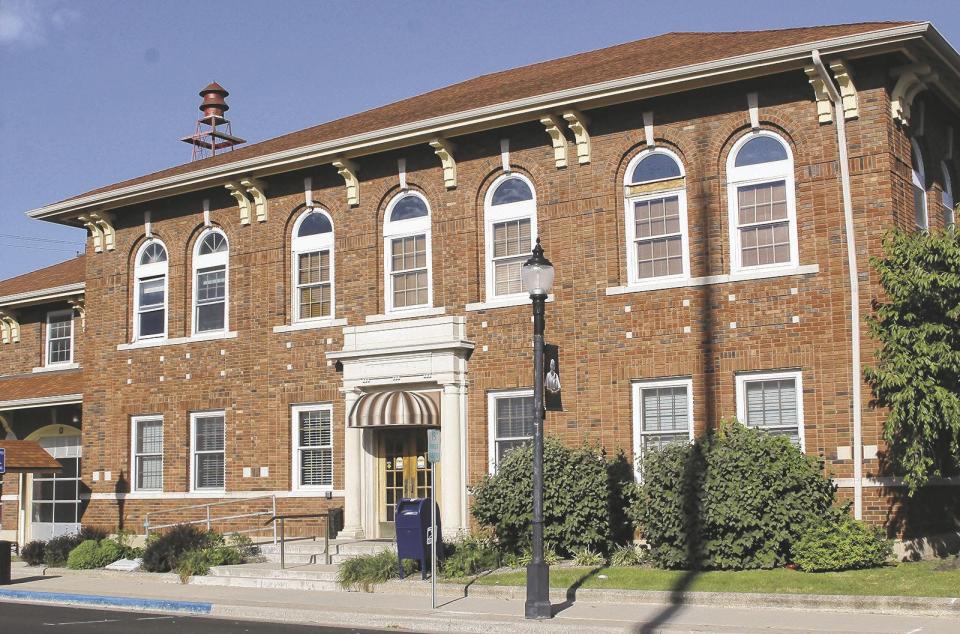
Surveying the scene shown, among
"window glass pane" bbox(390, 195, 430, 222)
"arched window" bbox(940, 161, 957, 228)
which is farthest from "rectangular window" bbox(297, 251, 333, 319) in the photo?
"arched window" bbox(940, 161, 957, 228)

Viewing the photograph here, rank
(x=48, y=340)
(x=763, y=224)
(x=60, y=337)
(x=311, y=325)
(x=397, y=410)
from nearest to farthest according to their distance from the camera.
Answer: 1. (x=763, y=224)
2. (x=397, y=410)
3. (x=311, y=325)
4. (x=60, y=337)
5. (x=48, y=340)

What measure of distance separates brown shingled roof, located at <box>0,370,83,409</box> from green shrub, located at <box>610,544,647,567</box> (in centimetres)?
1493

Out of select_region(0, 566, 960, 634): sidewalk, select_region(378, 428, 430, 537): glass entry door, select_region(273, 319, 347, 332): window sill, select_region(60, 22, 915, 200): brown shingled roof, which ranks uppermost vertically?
select_region(60, 22, 915, 200): brown shingled roof

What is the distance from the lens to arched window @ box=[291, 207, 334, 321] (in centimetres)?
2405

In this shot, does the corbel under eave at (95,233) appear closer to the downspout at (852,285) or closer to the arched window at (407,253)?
the arched window at (407,253)

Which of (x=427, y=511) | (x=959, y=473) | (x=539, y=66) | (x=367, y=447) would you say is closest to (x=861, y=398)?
(x=959, y=473)

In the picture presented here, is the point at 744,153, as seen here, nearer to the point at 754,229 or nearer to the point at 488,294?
the point at 754,229

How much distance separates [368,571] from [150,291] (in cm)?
1125

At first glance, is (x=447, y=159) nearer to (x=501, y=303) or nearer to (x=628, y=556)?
(x=501, y=303)

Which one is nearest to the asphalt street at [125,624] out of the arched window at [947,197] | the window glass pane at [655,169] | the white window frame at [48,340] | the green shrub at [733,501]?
the green shrub at [733,501]

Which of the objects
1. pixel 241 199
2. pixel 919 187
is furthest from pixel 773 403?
pixel 241 199

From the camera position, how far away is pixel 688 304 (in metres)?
19.6

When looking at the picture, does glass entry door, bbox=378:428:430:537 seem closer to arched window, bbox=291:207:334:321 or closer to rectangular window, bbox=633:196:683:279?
arched window, bbox=291:207:334:321

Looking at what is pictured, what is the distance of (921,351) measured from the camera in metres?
16.5
